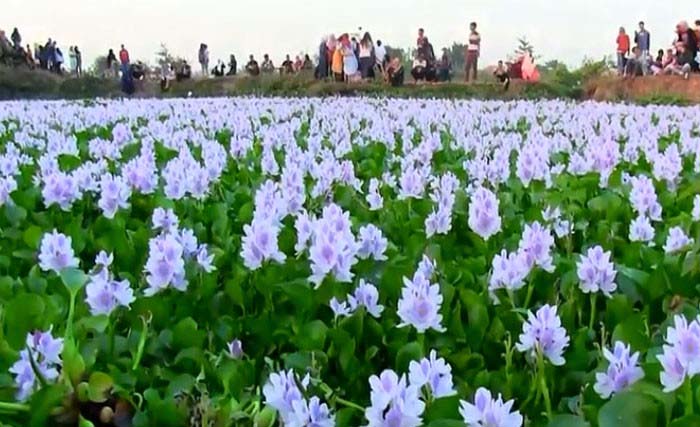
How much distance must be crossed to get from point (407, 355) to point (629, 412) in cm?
46

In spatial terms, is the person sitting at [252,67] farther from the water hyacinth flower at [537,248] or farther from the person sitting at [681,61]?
the water hyacinth flower at [537,248]

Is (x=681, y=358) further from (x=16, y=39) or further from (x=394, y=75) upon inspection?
(x=16, y=39)

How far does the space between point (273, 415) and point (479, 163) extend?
7.79 ft

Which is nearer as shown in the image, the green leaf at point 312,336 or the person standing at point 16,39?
the green leaf at point 312,336

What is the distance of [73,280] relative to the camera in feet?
5.56

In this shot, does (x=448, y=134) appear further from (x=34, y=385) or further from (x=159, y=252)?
(x=34, y=385)

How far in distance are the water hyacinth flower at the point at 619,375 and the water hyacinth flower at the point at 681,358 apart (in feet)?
0.22

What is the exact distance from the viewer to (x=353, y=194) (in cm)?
298

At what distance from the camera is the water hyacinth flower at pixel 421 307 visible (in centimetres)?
151

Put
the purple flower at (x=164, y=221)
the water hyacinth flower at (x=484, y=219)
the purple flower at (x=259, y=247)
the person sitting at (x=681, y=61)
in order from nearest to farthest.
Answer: the purple flower at (x=259, y=247) → the water hyacinth flower at (x=484, y=219) → the purple flower at (x=164, y=221) → the person sitting at (x=681, y=61)

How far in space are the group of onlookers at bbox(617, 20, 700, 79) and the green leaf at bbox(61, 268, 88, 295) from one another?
64.3 ft

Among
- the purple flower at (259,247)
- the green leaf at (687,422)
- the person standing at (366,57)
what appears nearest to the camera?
the green leaf at (687,422)

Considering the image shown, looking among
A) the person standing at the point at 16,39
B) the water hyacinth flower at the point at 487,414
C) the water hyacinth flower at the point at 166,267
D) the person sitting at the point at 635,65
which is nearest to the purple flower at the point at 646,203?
the water hyacinth flower at the point at 166,267

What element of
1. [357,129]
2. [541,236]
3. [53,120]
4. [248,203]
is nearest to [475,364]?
[541,236]
